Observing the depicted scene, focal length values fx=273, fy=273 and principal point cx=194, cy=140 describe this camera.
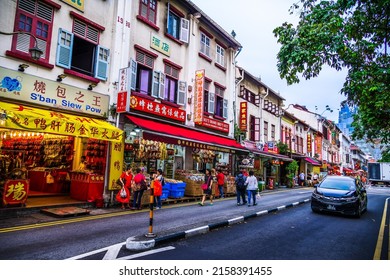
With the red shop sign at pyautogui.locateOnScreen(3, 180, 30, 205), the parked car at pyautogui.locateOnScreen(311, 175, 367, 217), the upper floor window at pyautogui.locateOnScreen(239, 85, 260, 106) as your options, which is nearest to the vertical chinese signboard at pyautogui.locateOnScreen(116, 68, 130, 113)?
the red shop sign at pyautogui.locateOnScreen(3, 180, 30, 205)

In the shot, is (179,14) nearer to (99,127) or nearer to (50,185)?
(99,127)

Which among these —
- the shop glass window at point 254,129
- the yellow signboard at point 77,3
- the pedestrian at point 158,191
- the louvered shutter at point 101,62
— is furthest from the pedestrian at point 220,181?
the yellow signboard at point 77,3

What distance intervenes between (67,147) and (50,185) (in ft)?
6.80

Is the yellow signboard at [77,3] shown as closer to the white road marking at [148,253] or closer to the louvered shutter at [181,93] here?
the louvered shutter at [181,93]

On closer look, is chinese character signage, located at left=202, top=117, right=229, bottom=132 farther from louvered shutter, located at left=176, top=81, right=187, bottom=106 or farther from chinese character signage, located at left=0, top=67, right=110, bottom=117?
chinese character signage, located at left=0, top=67, right=110, bottom=117

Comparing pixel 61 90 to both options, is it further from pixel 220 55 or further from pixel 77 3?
pixel 220 55

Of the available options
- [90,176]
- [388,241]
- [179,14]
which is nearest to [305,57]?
[388,241]

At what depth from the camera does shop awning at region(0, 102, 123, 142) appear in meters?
7.69

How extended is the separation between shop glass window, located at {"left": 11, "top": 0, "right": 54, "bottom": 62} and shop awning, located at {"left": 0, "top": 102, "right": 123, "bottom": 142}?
213 cm

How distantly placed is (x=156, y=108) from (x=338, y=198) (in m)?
8.95

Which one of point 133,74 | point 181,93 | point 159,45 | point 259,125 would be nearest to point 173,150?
point 181,93

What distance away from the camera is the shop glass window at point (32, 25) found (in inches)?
359

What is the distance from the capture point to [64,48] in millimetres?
10336

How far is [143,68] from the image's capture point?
14.0 m
